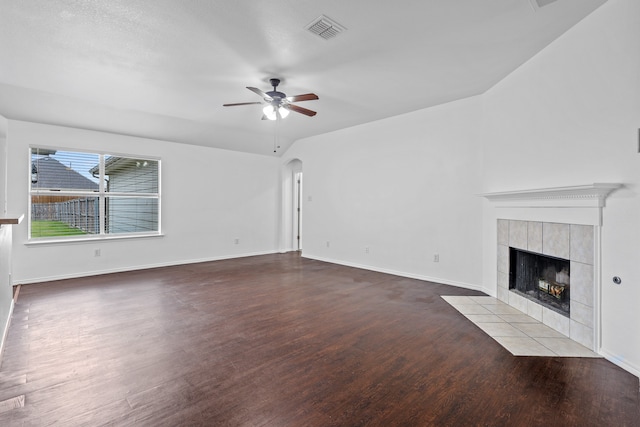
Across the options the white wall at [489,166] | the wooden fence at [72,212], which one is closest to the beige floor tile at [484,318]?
the white wall at [489,166]

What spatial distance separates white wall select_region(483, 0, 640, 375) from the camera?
2211mm

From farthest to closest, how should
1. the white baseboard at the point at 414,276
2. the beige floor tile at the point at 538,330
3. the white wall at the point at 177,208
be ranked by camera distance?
the white wall at the point at 177,208 → the white baseboard at the point at 414,276 → the beige floor tile at the point at 538,330

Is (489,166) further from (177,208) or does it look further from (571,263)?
(177,208)

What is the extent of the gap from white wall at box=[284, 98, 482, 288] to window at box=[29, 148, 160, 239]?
3435mm

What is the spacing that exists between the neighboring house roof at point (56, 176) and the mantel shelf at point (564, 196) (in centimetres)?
650

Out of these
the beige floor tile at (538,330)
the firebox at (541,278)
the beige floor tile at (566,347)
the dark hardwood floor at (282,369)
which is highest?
the firebox at (541,278)

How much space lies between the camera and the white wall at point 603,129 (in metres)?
2.21

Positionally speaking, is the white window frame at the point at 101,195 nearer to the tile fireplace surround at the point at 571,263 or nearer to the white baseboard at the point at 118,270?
the white baseboard at the point at 118,270

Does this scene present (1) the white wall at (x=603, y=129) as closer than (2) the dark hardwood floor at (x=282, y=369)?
No

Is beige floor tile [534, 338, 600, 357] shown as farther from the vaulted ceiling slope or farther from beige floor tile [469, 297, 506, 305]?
the vaulted ceiling slope

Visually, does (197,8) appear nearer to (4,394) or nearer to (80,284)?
(4,394)

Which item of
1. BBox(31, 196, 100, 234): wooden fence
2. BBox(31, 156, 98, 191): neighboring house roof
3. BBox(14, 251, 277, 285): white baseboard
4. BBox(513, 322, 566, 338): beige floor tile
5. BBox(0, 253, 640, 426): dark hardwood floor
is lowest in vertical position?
BBox(0, 253, 640, 426): dark hardwood floor

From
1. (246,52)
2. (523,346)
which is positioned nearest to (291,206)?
(246,52)

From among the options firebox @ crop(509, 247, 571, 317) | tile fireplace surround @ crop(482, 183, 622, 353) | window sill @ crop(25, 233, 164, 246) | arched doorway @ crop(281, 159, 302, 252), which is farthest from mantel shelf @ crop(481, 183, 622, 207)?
window sill @ crop(25, 233, 164, 246)
